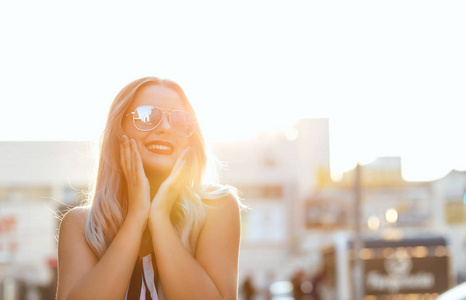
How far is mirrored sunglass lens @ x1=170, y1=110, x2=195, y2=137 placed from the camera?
2.42 metres

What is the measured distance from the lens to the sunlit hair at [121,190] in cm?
233

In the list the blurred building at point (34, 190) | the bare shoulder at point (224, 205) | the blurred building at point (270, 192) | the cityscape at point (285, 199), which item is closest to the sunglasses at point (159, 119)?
the bare shoulder at point (224, 205)

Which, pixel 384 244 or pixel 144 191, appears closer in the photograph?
pixel 144 191

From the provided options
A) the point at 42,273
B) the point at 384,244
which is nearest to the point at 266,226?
the point at 42,273

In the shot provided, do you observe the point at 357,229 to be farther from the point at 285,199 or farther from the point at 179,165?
the point at 285,199

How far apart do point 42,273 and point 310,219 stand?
1905cm

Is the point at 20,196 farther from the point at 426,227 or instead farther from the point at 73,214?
the point at 73,214

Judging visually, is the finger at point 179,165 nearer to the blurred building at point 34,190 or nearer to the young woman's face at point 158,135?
the young woman's face at point 158,135

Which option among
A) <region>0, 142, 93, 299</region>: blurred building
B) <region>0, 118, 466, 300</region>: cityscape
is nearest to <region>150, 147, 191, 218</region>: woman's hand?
<region>0, 118, 466, 300</region>: cityscape

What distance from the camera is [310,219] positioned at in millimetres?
43781

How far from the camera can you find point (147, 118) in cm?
240

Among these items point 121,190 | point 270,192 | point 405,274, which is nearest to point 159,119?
point 121,190

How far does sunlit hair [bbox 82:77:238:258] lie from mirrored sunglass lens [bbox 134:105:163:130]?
3.3 inches

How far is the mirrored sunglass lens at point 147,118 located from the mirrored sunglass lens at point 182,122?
0.15 feet
